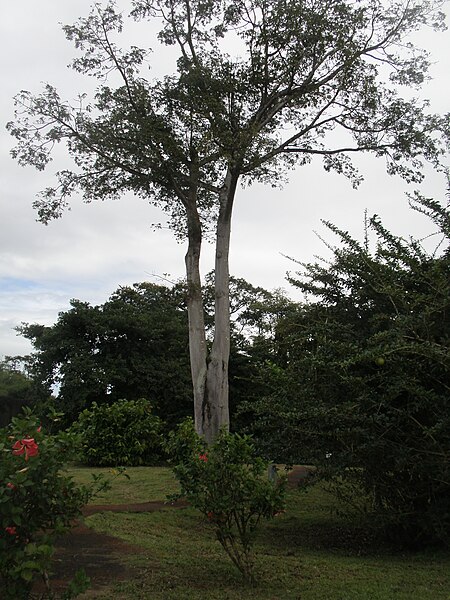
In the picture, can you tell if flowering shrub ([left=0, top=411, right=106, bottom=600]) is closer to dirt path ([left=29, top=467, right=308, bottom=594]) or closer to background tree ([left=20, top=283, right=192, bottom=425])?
dirt path ([left=29, top=467, right=308, bottom=594])

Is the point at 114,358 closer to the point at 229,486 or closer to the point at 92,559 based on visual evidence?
the point at 92,559

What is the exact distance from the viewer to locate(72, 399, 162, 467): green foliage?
1366cm

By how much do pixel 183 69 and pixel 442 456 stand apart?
907 cm

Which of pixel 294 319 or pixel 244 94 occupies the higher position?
pixel 244 94

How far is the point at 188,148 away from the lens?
444 inches

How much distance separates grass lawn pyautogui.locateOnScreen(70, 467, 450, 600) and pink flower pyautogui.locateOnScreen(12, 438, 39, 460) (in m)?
0.92

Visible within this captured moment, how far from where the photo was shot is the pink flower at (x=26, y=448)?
287cm

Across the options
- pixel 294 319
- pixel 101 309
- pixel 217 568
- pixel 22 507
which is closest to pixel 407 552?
pixel 217 568

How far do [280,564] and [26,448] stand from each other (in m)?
3.24

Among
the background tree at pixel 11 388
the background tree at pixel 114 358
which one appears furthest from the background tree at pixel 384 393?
the background tree at pixel 11 388

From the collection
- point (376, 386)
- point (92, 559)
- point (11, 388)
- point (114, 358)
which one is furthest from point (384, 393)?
point (11, 388)

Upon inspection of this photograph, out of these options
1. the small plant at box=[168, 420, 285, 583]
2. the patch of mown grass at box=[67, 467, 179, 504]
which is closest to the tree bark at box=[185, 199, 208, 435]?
the patch of mown grass at box=[67, 467, 179, 504]

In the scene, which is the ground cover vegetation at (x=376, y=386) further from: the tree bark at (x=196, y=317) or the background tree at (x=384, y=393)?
the tree bark at (x=196, y=317)

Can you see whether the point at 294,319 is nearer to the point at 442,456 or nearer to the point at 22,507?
the point at 442,456
